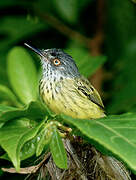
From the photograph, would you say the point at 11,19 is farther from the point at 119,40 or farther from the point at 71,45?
the point at 119,40

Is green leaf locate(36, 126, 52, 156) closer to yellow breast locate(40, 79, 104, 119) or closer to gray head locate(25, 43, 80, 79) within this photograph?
yellow breast locate(40, 79, 104, 119)

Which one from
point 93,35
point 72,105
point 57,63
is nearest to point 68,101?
point 72,105

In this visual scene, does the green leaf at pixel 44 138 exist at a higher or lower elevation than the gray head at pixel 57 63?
lower

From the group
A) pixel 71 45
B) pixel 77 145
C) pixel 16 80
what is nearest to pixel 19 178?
pixel 16 80

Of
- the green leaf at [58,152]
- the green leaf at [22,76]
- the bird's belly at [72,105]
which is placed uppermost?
the green leaf at [22,76]

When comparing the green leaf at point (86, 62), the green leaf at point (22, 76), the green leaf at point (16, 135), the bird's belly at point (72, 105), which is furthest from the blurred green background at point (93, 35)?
the green leaf at point (16, 135)

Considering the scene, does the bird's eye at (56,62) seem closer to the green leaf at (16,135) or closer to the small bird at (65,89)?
the small bird at (65,89)
